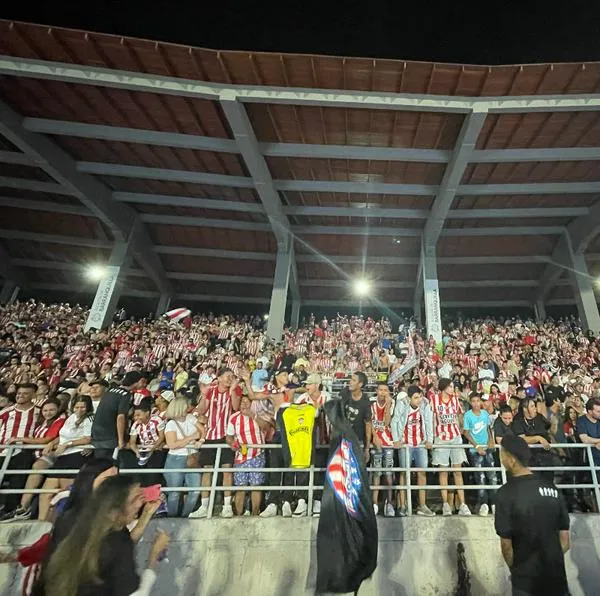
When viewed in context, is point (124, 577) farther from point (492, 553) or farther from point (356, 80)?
point (356, 80)

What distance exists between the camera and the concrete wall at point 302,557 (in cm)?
423

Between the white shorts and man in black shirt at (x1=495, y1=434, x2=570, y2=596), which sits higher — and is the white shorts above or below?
above

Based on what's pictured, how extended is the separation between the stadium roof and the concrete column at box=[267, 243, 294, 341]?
3.98ft

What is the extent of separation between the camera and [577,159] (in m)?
12.3

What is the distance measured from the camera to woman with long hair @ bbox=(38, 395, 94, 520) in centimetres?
497

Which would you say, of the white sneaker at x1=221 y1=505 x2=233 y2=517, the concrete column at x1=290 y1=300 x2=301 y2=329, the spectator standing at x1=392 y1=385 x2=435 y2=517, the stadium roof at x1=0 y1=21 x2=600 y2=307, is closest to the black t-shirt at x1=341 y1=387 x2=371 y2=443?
the spectator standing at x1=392 y1=385 x2=435 y2=517

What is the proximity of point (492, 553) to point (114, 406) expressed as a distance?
4.90 m

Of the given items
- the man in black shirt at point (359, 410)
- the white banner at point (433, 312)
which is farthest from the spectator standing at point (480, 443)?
the white banner at point (433, 312)

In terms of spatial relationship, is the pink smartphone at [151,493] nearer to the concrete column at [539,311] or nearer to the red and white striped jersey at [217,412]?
the red and white striped jersey at [217,412]

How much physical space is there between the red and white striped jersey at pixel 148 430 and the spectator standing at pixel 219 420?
0.61 m

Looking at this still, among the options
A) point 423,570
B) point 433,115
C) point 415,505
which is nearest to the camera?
point 423,570

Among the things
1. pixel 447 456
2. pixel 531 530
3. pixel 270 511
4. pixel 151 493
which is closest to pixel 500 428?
pixel 447 456

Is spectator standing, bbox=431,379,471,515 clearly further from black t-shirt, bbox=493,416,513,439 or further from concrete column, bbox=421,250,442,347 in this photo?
concrete column, bbox=421,250,442,347

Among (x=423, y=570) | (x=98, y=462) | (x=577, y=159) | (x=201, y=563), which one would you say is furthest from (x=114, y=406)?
(x=577, y=159)
